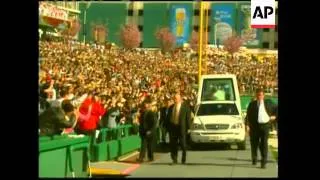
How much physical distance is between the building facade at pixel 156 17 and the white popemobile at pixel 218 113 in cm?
75

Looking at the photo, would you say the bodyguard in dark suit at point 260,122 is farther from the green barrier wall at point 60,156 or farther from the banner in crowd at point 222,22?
the green barrier wall at point 60,156

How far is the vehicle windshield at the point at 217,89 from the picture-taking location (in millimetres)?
11547

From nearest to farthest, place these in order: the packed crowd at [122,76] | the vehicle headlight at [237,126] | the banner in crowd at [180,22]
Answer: the packed crowd at [122,76], the banner in crowd at [180,22], the vehicle headlight at [237,126]

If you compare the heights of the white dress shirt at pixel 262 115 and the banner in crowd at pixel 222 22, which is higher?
the banner in crowd at pixel 222 22

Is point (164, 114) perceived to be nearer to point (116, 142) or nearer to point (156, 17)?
point (116, 142)

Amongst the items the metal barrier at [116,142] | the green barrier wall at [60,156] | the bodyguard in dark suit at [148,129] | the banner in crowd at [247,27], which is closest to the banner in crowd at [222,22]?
the banner in crowd at [247,27]

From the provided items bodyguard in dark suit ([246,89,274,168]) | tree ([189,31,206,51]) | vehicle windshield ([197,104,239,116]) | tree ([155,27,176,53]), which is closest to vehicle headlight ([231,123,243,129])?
vehicle windshield ([197,104,239,116])

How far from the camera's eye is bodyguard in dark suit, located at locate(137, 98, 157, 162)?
1143 centimetres

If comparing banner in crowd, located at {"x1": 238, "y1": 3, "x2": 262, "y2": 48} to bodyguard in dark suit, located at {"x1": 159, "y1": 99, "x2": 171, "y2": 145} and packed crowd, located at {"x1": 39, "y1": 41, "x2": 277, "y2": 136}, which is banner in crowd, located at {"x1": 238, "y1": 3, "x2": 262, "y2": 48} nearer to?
packed crowd, located at {"x1": 39, "y1": 41, "x2": 277, "y2": 136}

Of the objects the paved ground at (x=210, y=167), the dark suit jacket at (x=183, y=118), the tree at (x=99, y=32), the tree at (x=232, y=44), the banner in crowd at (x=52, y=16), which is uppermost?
the banner in crowd at (x=52, y=16)

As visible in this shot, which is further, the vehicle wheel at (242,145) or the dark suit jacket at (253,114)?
the vehicle wheel at (242,145)

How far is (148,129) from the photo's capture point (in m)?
11.5
